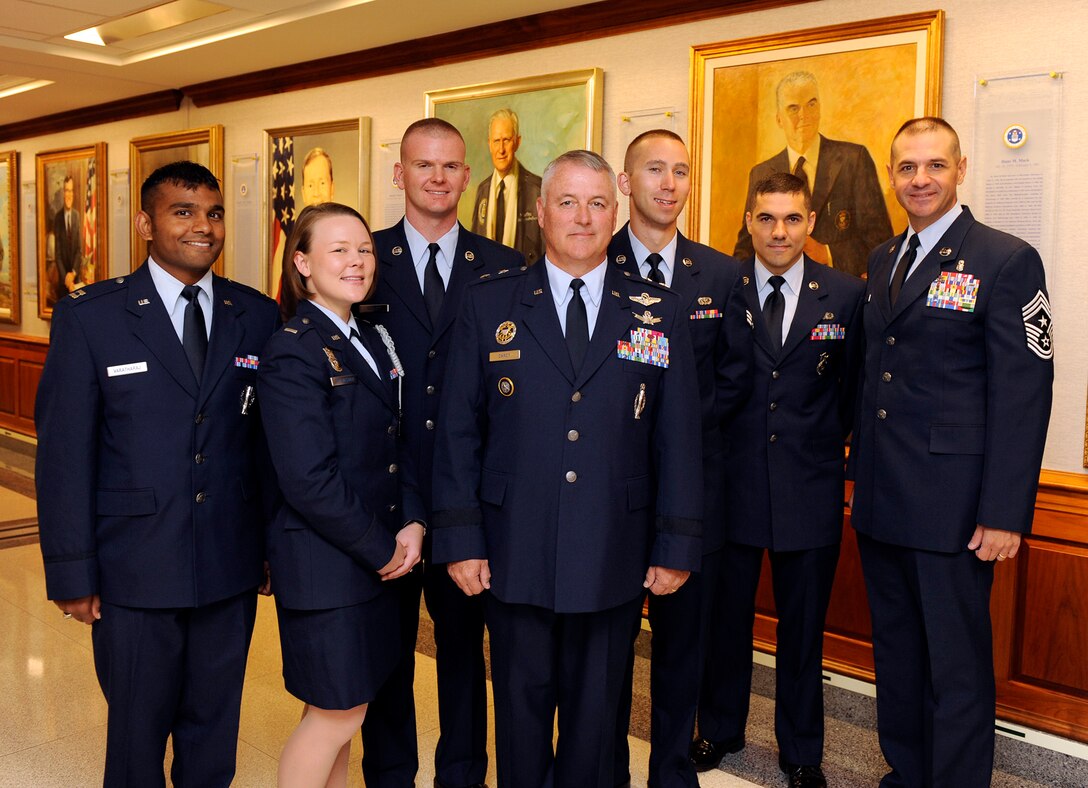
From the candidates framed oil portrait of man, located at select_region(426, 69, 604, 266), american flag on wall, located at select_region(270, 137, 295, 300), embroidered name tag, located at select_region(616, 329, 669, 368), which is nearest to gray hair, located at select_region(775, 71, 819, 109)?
framed oil portrait of man, located at select_region(426, 69, 604, 266)

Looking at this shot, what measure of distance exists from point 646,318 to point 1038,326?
3.70 ft

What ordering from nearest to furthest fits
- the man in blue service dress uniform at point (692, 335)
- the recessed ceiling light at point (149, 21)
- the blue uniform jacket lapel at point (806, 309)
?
the man in blue service dress uniform at point (692, 335) < the blue uniform jacket lapel at point (806, 309) < the recessed ceiling light at point (149, 21)

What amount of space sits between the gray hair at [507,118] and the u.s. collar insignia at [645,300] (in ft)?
9.54

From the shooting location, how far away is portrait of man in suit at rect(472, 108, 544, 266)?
16.7ft

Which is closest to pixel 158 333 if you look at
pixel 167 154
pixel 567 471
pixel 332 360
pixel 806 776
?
pixel 332 360

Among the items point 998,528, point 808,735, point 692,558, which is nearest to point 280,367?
point 692,558

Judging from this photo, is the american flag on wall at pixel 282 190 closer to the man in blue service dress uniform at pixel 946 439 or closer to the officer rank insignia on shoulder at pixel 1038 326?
the man in blue service dress uniform at pixel 946 439

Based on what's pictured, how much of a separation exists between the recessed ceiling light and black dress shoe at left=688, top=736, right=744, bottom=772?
4580 millimetres

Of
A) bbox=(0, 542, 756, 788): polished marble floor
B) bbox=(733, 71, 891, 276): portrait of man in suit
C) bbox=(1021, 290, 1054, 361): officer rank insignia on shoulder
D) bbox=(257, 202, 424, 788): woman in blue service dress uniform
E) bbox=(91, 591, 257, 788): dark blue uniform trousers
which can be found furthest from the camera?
bbox=(733, 71, 891, 276): portrait of man in suit

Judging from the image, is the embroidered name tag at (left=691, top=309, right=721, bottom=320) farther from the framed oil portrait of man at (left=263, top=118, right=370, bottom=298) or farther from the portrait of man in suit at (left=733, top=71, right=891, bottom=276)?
the framed oil portrait of man at (left=263, top=118, right=370, bottom=298)

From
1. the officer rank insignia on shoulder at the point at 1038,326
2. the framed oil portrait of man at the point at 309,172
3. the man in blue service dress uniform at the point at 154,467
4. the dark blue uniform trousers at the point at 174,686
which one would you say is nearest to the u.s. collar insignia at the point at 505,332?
the man in blue service dress uniform at the point at 154,467

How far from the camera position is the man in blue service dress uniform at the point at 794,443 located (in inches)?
124

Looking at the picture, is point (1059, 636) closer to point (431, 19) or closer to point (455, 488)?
point (455, 488)

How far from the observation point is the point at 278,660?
14.1ft
